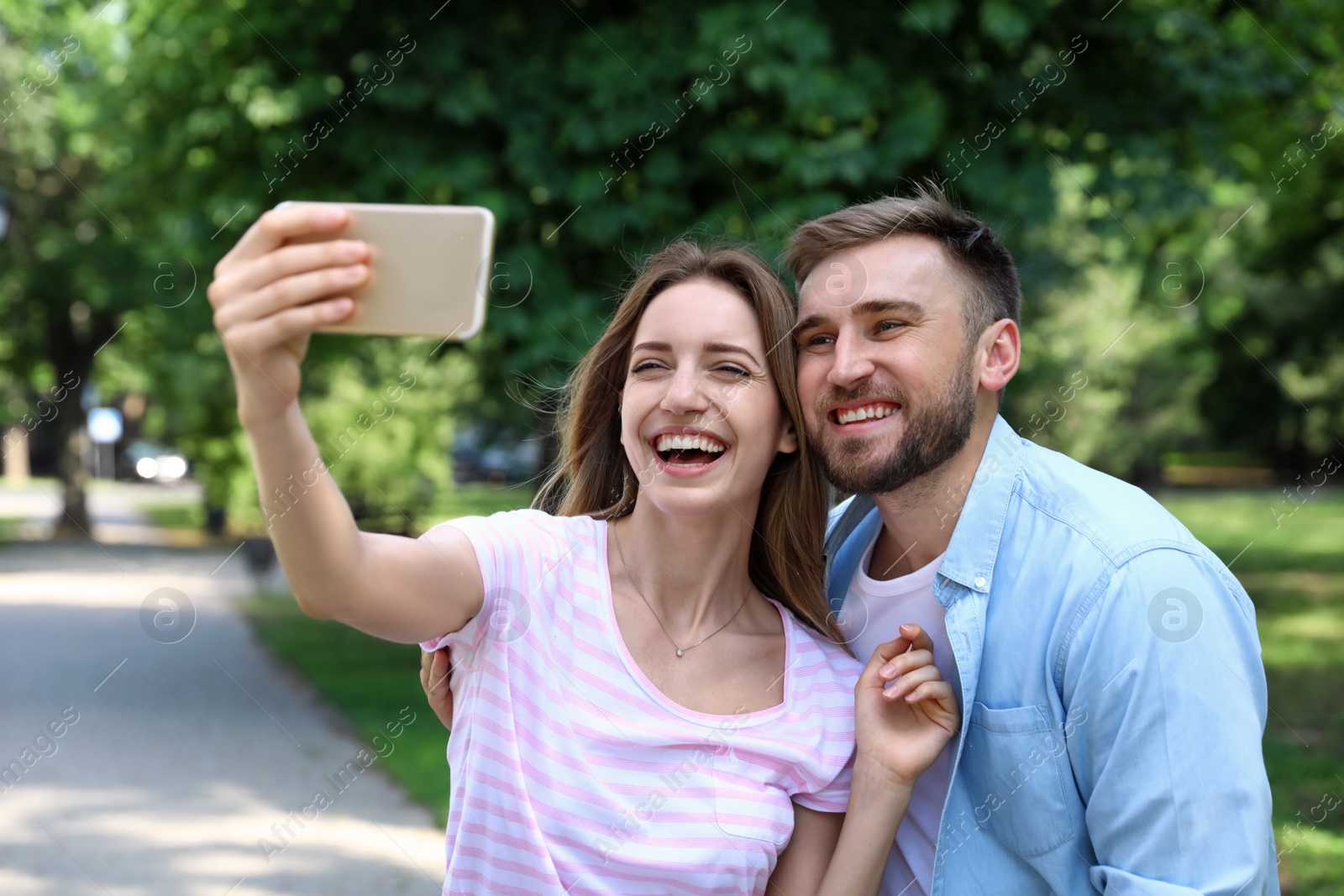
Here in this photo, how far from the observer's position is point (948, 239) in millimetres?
2809

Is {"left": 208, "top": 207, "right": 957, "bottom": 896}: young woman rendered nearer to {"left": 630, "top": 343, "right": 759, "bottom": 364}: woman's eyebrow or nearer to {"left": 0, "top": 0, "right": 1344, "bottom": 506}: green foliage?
{"left": 630, "top": 343, "right": 759, "bottom": 364}: woman's eyebrow

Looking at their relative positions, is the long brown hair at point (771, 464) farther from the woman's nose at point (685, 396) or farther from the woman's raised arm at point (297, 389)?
the woman's raised arm at point (297, 389)

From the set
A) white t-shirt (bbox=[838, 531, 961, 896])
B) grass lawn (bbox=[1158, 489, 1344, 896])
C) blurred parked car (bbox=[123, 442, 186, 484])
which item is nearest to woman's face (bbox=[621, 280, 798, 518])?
white t-shirt (bbox=[838, 531, 961, 896])

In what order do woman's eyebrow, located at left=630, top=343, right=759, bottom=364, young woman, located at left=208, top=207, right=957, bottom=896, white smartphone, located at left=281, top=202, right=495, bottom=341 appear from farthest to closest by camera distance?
woman's eyebrow, located at left=630, top=343, right=759, bottom=364, young woman, located at left=208, top=207, right=957, bottom=896, white smartphone, located at left=281, top=202, right=495, bottom=341

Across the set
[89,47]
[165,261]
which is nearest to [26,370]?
[89,47]

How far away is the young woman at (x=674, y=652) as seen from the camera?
2332 mm

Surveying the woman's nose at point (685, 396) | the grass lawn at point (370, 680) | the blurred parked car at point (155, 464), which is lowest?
the blurred parked car at point (155, 464)

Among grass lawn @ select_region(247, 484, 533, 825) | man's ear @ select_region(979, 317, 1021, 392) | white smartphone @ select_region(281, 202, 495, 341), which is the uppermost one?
white smartphone @ select_region(281, 202, 495, 341)

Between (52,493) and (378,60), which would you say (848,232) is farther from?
(52,493)

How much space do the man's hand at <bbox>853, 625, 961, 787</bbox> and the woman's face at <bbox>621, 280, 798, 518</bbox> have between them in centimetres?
51

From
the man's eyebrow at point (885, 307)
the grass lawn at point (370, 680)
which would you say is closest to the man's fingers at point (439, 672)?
the man's eyebrow at point (885, 307)

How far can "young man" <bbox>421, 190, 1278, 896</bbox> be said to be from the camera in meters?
2.20

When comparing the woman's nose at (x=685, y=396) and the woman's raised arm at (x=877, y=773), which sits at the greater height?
the woman's nose at (x=685, y=396)

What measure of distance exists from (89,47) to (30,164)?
9.92m
